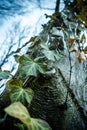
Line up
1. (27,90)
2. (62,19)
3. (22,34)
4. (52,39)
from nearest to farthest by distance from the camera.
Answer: (27,90), (52,39), (62,19), (22,34)

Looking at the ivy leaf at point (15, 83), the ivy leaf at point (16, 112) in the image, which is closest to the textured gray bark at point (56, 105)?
the ivy leaf at point (15, 83)

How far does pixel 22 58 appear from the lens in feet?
4.53

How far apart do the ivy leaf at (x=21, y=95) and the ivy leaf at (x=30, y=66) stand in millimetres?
122

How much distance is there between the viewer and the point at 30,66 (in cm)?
131

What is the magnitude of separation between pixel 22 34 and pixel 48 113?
2.52 meters

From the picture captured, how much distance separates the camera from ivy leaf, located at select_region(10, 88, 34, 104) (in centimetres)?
116

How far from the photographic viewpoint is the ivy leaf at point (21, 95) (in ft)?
3.80

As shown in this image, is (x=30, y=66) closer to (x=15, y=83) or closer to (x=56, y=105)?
(x=15, y=83)

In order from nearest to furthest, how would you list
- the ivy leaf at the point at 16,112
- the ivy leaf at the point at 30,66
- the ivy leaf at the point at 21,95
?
the ivy leaf at the point at 16,112 → the ivy leaf at the point at 21,95 → the ivy leaf at the point at 30,66

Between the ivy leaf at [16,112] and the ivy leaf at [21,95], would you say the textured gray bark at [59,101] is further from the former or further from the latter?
the ivy leaf at [16,112]

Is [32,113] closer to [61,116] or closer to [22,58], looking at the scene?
[61,116]

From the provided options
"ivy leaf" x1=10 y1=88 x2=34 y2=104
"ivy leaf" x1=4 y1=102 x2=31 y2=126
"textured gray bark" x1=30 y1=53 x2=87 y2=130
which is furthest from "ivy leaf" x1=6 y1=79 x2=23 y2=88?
"ivy leaf" x1=4 y1=102 x2=31 y2=126

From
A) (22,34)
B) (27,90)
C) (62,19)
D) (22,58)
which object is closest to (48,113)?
(27,90)

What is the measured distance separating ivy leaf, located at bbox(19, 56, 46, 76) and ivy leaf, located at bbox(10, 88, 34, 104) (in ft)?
0.40
